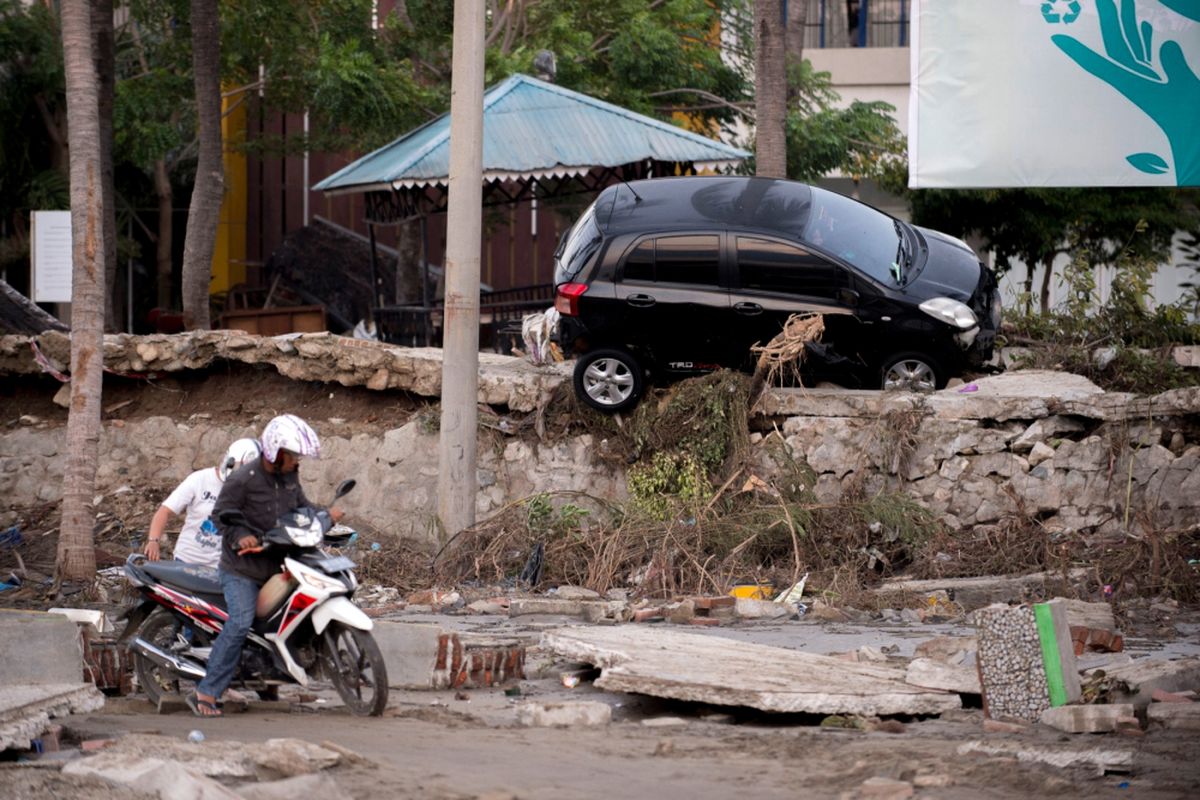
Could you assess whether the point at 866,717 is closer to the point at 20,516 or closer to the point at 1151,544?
the point at 1151,544

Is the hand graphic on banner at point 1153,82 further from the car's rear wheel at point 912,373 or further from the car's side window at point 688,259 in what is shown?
the car's side window at point 688,259

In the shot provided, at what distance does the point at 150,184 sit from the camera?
27.5 m

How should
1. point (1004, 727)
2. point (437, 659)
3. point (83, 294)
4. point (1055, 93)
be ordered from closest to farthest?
point (1004, 727) → point (437, 659) → point (1055, 93) → point (83, 294)

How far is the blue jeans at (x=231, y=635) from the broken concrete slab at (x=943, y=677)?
342 centimetres

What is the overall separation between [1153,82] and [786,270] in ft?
12.5

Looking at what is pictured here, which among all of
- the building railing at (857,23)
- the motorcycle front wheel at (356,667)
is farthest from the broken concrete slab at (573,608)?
the building railing at (857,23)

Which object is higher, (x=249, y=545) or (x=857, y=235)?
(x=857, y=235)

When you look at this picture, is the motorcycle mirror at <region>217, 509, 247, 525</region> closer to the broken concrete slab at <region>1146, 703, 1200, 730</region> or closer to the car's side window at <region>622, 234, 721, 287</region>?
the broken concrete slab at <region>1146, 703, 1200, 730</region>

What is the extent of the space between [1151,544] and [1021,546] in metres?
1.20

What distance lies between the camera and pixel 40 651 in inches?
303

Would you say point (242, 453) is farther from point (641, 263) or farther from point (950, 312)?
point (950, 312)

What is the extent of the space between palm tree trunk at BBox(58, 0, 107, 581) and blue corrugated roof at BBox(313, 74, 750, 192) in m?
5.22

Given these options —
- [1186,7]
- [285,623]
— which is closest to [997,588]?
[1186,7]

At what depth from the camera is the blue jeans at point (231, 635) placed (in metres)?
7.64
